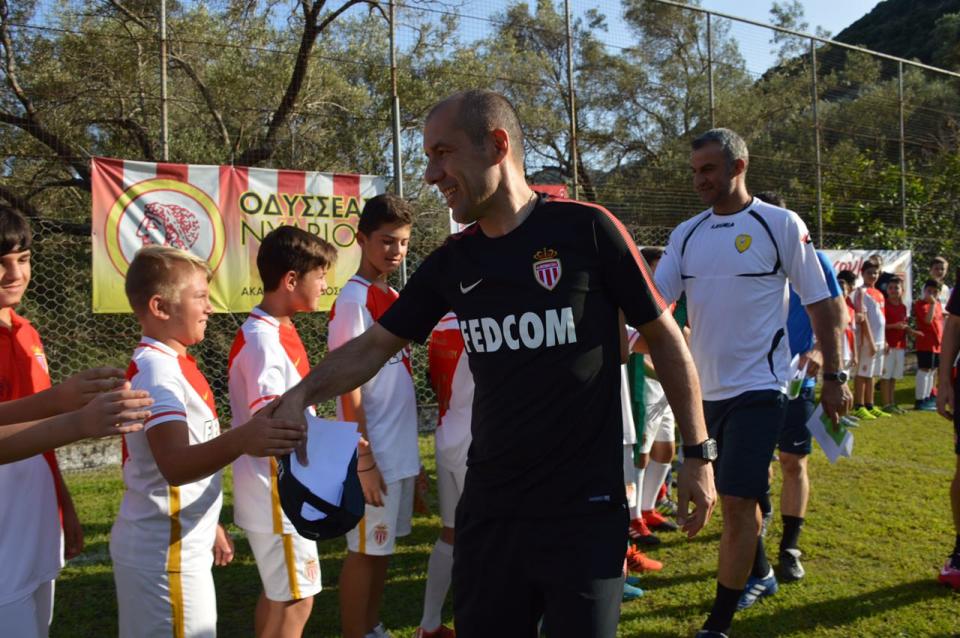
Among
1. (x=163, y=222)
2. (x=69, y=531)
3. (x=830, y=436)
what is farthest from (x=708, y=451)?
(x=163, y=222)

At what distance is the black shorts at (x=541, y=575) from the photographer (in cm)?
200

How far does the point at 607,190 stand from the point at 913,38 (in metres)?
39.7

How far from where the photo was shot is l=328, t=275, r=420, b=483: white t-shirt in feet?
11.3

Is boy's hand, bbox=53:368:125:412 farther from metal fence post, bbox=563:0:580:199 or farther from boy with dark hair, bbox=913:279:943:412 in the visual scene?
boy with dark hair, bbox=913:279:943:412

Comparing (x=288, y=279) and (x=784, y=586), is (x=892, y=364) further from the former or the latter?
(x=288, y=279)

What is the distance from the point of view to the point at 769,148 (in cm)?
1392

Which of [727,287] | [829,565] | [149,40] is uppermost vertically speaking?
[149,40]

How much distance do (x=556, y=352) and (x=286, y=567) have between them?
150 centimetres

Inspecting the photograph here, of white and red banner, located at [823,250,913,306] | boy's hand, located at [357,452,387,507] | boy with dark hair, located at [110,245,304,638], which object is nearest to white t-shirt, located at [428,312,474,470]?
boy's hand, located at [357,452,387,507]

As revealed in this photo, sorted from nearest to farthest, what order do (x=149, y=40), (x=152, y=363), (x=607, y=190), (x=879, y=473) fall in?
(x=152, y=363) < (x=879, y=473) < (x=149, y=40) < (x=607, y=190)

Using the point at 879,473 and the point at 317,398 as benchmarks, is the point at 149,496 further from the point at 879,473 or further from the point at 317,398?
the point at 879,473

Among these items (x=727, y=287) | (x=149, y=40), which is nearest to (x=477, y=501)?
(x=727, y=287)

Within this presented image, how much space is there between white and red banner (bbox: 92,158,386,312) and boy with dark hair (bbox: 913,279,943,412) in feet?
28.3

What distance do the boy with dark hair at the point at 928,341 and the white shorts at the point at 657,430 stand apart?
7.42 meters
